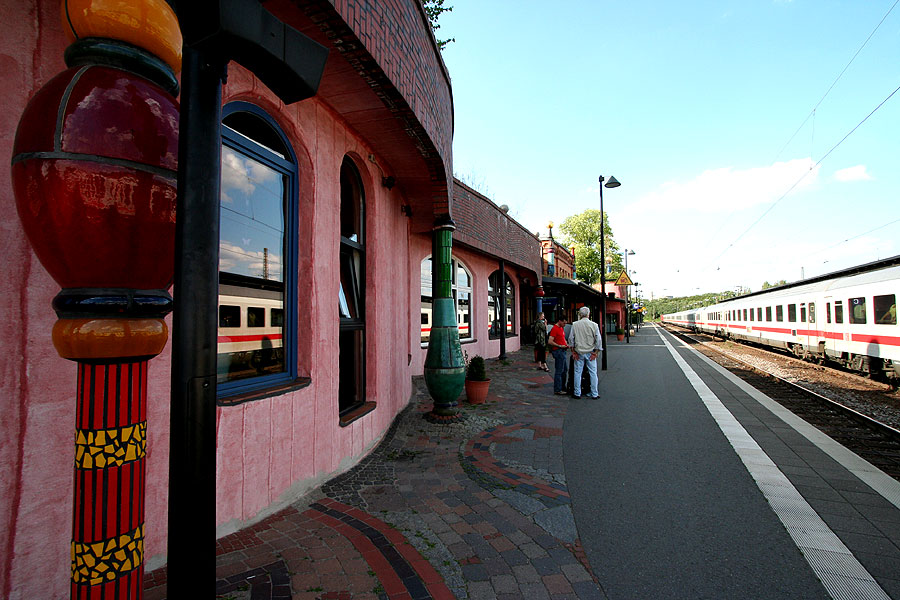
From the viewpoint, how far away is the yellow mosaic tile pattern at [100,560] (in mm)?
1104

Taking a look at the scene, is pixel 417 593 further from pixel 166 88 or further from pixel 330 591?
pixel 166 88

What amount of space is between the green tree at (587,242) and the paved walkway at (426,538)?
39.1 meters

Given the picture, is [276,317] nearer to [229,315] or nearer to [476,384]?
[229,315]

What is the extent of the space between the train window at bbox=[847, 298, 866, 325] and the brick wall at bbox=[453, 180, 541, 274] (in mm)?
9532

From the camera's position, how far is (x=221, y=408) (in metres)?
2.67

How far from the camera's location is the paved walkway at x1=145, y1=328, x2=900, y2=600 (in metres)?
2.35

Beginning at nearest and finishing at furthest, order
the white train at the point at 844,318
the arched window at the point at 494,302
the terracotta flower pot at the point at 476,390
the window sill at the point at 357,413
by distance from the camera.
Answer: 1. the window sill at the point at 357,413
2. the terracotta flower pot at the point at 476,390
3. the white train at the point at 844,318
4. the arched window at the point at 494,302

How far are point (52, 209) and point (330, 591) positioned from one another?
2.24 metres

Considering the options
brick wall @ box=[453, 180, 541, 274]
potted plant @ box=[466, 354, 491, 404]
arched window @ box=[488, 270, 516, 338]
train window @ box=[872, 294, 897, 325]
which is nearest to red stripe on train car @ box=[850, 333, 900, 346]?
train window @ box=[872, 294, 897, 325]

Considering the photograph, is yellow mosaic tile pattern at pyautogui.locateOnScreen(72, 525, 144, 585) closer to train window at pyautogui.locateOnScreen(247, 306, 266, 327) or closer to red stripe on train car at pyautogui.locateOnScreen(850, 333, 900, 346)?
train window at pyautogui.locateOnScreen(247, 306, 266, 327)

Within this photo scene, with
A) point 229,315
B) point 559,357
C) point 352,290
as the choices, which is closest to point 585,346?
point 559,357

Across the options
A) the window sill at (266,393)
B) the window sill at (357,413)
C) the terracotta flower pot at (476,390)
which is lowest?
the terracotta flower pot at (476,390)

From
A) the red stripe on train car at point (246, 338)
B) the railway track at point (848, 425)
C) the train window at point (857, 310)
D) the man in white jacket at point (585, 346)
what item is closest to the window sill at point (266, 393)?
the red stripe on train car at point (246, 338)

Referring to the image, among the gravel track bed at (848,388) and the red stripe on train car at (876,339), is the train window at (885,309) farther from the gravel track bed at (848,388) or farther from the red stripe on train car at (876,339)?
the gravel track bed at (848,388)
